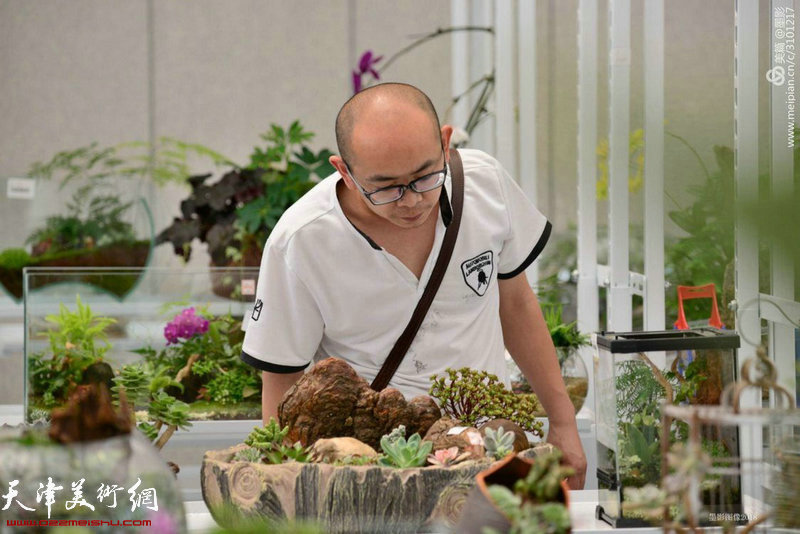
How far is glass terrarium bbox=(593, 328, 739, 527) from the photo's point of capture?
138 cm

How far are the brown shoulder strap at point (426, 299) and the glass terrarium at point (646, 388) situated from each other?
59 centimetres

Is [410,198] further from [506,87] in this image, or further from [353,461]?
[506,87]

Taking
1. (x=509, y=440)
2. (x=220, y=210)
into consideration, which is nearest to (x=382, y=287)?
(x=509, y=440)

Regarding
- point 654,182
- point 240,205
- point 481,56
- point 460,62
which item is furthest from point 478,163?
point 460,62

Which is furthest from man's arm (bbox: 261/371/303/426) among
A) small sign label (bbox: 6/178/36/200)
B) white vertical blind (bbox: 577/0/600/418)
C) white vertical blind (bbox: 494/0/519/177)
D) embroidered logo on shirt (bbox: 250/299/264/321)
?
white vertical blind (bbox: 494/0/519/177)

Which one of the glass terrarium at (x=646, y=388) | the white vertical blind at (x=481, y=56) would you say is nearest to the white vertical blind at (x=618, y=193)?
the glass terrarium at (x=646, y=388)

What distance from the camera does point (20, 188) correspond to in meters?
3.94

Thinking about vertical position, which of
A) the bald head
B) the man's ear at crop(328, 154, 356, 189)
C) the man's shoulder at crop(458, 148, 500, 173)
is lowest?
the man's ear at crop(328, 154, 356, 189)

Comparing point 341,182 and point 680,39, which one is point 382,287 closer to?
point 341,182

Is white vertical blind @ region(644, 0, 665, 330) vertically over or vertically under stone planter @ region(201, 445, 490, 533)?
over

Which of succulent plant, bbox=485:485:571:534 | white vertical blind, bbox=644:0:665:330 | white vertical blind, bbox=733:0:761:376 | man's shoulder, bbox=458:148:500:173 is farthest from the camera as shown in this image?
white vertical blind, bbox=644:0:665:330

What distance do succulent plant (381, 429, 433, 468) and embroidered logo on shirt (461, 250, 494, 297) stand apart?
680mm

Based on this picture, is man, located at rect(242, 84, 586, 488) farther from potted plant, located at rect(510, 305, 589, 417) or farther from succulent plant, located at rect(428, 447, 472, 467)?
potted plant, located at rect(510, 305, 589, 417)

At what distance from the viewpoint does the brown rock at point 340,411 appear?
4.84 feet
